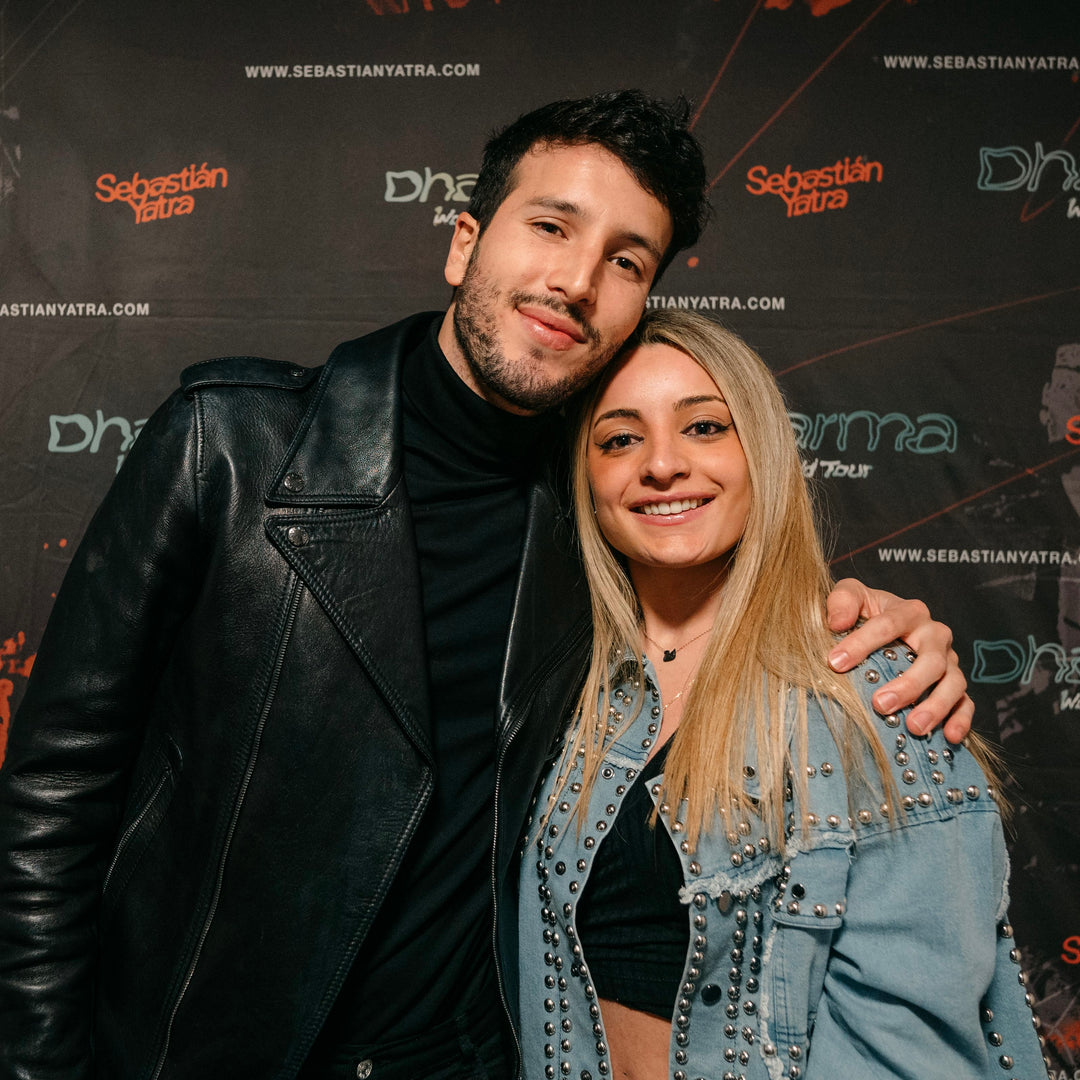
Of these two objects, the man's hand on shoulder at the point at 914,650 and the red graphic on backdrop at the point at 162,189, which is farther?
the red graphic on backdrop at the point at 162,189

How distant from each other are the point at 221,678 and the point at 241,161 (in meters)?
1.82

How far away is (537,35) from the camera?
2.40 metres

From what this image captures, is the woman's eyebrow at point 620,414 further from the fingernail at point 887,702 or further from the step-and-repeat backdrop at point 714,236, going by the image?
the step-and-repeat backdrop at point 714,236

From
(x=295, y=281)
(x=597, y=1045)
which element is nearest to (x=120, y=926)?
→ (x=597, y=1045)

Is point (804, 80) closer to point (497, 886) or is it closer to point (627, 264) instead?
point (627, 264)

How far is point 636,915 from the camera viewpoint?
4.55ft

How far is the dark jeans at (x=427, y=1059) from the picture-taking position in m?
1.31

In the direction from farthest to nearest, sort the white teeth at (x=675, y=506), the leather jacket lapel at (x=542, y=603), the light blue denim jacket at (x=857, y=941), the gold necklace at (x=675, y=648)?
1. the gold necklace at (x=675, y=648)
2. the white teeth at (x=675, y=506)
3. the leather jacket lapel at (x=542, y=603)
4. the light blue denim jacket at (x=857, y=941)

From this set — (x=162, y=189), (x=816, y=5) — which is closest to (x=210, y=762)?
(x=162, y=189)

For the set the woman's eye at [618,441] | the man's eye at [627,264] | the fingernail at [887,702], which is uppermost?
the man's eye at [627,264]

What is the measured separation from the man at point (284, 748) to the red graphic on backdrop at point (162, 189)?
1.36 m

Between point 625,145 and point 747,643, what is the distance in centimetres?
96

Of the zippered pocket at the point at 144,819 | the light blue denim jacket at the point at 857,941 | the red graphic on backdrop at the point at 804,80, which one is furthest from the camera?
the red graphic on backdrop at the point at 804,80

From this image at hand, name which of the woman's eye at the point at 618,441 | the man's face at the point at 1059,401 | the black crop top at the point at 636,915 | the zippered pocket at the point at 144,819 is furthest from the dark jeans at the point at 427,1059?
the man's face at the point at 1059,401
